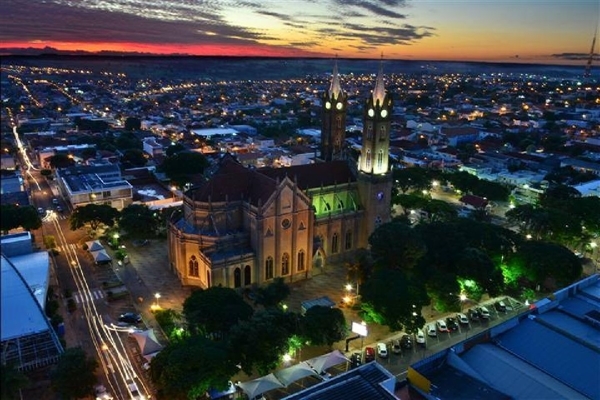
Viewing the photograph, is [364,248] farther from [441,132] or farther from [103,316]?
[441,132]

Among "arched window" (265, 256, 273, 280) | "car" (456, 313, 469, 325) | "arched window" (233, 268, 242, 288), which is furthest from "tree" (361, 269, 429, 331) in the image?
"arched window" (233, 268, 242, 288)

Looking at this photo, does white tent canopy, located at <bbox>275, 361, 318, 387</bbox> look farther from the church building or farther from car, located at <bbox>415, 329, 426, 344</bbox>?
the church building

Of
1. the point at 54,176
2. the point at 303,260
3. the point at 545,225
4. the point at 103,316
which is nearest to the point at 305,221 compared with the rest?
the point at 303,260

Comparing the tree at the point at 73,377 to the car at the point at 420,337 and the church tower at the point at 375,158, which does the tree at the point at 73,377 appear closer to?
the car at the point at 420,337

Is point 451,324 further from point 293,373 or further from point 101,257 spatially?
point 101,257

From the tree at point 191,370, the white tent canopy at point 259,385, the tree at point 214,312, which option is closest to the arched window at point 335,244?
the tree at point 214,312

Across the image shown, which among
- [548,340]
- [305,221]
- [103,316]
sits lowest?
[103,316]

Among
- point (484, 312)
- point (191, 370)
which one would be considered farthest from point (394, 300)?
point (191, 370)
